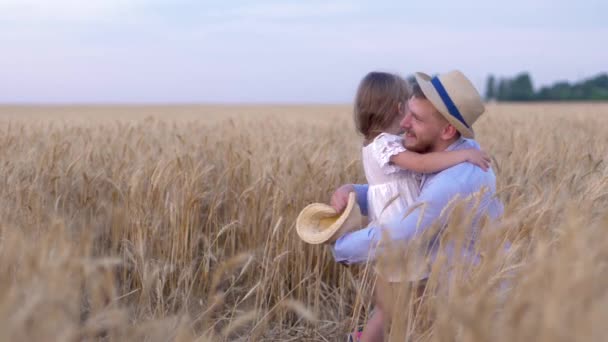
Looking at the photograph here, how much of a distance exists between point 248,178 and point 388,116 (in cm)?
91

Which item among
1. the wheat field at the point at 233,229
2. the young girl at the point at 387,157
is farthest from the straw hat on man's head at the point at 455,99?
the wheat field at the point at 233,229

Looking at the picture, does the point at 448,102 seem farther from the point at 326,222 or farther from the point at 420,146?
the point at 326,222

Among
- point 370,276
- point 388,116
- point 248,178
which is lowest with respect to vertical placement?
point 370,276

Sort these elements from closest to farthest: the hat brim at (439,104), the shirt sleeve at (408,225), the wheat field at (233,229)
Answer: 1. the wheat field at (233,229)
2. the shirt sleeve at (408,225)
3. the hat brim at (439,104)

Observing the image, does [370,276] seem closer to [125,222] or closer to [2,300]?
[125,222]

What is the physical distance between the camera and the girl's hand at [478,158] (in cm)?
218

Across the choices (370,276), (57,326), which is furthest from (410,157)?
(57,326)

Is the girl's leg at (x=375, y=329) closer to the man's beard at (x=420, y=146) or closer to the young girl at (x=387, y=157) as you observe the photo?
→ the young girl at (x=387, y=157)

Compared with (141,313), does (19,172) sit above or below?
above

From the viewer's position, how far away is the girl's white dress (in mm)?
2268

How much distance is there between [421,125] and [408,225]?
1.17 feet

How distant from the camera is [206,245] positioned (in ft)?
9.12

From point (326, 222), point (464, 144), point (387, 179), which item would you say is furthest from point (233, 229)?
point (464, 144)

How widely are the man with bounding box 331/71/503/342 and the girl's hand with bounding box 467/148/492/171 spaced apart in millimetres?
17
